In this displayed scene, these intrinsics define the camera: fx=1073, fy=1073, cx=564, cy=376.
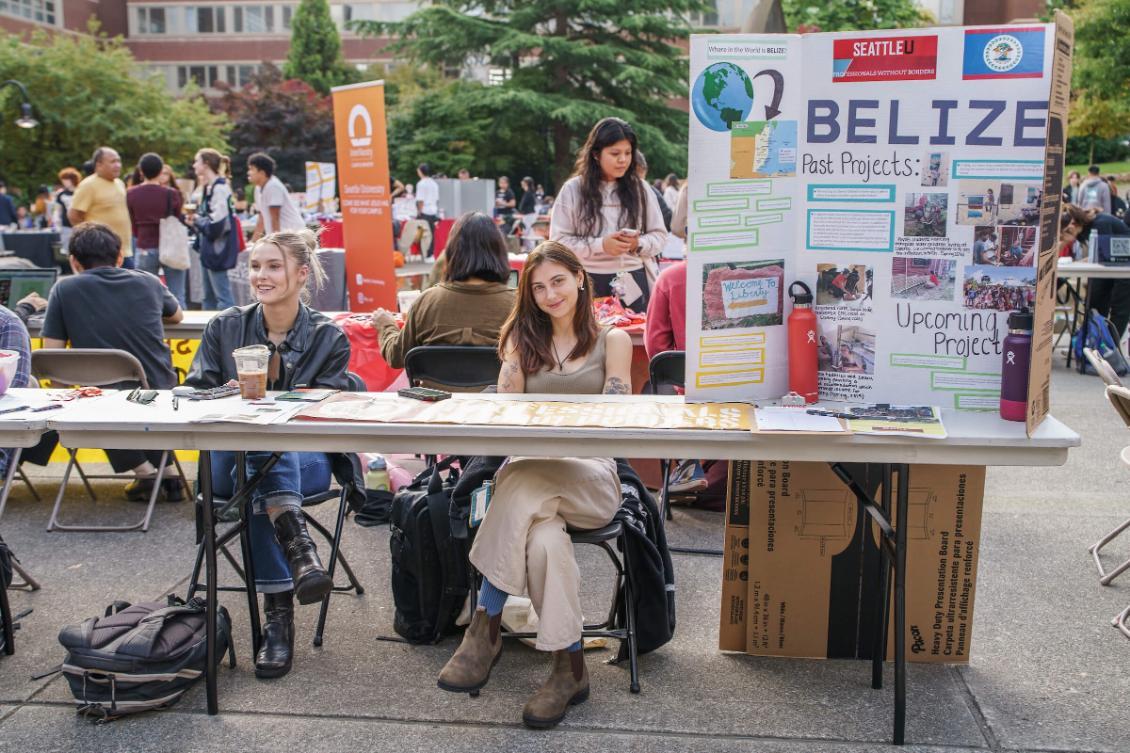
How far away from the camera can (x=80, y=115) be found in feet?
108

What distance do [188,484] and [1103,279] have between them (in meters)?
7.98

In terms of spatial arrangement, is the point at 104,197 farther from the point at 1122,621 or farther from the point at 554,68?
the point at 554,68

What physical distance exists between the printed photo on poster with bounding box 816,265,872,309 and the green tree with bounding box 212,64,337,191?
125 ft

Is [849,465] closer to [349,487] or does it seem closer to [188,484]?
[349,487]

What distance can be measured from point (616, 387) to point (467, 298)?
1.34 meters

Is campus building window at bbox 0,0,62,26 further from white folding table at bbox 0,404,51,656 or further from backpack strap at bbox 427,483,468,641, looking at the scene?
backpack strap at bbox 427,483,468,641

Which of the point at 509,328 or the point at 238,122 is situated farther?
the point at 238,122

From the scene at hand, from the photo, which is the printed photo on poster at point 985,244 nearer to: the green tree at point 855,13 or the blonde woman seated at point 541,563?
the blonde woman seated at point 541,563

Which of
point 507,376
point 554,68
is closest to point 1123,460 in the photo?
point 507,376

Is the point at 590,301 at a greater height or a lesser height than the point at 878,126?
lesser

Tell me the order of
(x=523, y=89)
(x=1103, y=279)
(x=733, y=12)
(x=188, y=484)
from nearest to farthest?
(x=188, y=484)
(x=1103, y=279)
(x=523, y=89)
(x=733, y=12)

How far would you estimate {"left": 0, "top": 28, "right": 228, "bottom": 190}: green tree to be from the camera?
32.2 meters

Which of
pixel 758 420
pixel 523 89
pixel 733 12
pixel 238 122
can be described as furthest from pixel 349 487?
pixel 733 12

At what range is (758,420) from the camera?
3012 millimetres
